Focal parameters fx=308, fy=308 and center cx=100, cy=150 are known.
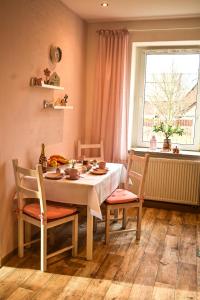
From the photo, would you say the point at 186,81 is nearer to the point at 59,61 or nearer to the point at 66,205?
the point at 59,61

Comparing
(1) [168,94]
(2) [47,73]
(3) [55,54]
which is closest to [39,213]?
(2) [47,73]

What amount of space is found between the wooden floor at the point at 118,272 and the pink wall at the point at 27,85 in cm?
45

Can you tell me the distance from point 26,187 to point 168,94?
2.66 meters

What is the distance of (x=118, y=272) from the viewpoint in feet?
8.78

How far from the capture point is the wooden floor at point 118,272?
7.77 ft

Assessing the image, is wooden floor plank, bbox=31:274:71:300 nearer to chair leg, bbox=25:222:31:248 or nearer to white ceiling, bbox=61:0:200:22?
chair leg, bbox=25:222:31:248

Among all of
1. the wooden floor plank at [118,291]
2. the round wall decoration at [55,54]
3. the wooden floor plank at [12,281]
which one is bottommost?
the wooden floor plank at [118,291]

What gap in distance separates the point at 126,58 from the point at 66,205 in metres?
2.22

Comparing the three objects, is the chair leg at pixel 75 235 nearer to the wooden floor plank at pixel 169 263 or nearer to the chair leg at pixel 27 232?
the chair leg at pixel 27 232

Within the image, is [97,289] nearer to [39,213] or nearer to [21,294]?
[21,294]

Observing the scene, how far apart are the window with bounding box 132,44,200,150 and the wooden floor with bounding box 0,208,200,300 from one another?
1656mm

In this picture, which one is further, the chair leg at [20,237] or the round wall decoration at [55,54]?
the round wall decoration at [55,54]

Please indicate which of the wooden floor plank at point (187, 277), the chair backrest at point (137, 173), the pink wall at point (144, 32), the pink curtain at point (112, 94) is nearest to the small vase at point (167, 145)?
the chair backrest at point (137, 173)

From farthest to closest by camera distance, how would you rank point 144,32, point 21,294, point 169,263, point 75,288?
point 144,32 < point 169,263 < point 75,288 < point 21,294
